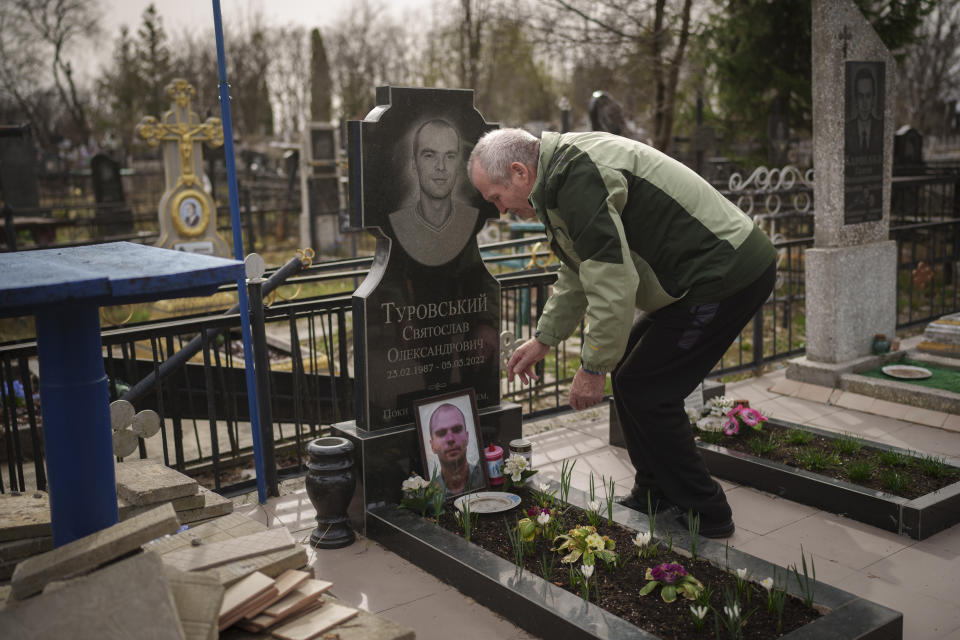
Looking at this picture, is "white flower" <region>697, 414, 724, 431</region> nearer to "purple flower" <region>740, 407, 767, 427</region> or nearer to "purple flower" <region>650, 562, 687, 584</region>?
"purple flower" <region>740, 407, 767, 427</region>

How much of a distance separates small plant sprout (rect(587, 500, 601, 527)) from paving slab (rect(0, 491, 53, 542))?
2155 mm

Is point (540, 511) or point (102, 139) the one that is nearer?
point (540, 511)

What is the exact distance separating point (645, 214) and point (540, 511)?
1400 mm

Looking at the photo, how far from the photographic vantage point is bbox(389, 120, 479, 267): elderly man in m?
3.98

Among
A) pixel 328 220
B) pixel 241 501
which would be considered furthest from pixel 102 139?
pixel 241 501

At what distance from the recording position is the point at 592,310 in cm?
318

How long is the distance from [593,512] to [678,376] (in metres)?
0.73

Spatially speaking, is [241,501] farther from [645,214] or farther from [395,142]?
[645,214]

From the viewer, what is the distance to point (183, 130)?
11344 mm

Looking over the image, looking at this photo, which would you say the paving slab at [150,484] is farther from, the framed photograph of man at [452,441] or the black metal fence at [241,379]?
the framed photograph of man at [452,441]

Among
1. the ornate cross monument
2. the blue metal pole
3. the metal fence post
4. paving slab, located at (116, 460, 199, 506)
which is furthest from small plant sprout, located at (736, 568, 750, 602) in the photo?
the ornate cross monument

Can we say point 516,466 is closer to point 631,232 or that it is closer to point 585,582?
point 585,582

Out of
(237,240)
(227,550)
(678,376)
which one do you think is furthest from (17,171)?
(678,376)

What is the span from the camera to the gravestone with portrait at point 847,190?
5.92m
